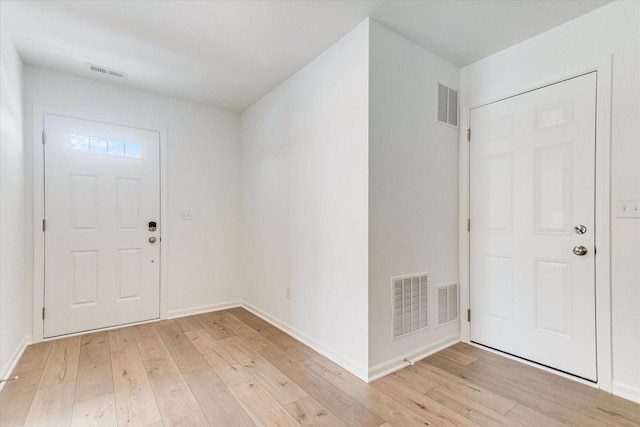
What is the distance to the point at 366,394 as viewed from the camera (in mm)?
1984

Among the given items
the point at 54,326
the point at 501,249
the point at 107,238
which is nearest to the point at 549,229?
the point at 501,249

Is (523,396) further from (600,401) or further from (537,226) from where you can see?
(537,226)

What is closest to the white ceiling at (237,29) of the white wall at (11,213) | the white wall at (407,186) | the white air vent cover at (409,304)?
the white wall at (407,186)

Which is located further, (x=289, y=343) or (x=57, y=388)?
(x=289, y=343)

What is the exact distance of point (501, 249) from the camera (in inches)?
101

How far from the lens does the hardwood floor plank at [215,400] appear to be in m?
1.74

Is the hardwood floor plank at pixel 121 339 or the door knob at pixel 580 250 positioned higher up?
the door knob at pixel 580 250

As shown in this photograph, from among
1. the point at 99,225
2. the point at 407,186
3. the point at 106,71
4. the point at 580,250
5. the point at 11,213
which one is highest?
the point at 106,71

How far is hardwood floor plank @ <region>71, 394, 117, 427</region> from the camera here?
1724 millimetres

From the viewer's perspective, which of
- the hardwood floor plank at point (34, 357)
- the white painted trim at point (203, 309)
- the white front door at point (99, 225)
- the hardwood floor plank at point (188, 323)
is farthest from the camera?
the white painted trim at point (203, 309)

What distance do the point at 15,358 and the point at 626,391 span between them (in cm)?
430

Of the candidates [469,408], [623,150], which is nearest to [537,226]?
[623,150]

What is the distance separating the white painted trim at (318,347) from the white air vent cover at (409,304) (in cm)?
35

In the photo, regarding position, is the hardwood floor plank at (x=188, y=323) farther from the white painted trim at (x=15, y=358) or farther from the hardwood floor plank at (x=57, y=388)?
the white painted trim at (x=15, y=358)
